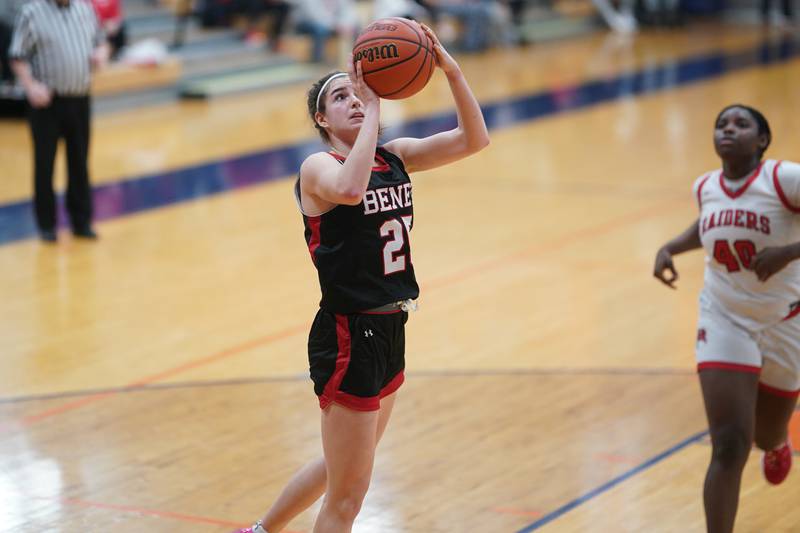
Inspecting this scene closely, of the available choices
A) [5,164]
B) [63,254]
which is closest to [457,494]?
[63,254]

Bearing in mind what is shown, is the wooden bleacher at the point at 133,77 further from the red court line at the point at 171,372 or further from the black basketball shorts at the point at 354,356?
the black basketball shorts at the point at 354,356

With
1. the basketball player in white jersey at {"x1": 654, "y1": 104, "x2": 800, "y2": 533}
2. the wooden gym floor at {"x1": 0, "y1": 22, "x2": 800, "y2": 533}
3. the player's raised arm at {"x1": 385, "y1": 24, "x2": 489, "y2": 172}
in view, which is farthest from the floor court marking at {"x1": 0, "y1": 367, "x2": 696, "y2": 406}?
the player's raised arm at {"x1": 385, "y1": 24, "x2": 489, "y2": 172}

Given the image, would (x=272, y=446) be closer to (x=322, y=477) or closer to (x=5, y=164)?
(x=322, y=477)

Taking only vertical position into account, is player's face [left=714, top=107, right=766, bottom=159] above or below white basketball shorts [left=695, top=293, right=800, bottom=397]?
above

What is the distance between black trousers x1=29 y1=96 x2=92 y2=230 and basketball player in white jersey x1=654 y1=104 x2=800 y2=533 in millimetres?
6173

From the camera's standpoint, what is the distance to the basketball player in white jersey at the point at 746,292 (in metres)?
4.39

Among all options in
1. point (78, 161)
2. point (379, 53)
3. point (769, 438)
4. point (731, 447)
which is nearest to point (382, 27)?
point (379, 53)

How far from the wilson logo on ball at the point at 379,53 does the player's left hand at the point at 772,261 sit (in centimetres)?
146

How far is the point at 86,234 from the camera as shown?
9.89m

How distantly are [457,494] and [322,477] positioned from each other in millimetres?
1134

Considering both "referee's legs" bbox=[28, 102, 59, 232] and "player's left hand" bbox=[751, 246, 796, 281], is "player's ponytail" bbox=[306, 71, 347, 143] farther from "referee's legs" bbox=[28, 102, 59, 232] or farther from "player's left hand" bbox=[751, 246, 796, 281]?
"referee's legs" bbox=[28, 102, 59, 232]

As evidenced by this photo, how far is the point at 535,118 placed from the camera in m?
15.0

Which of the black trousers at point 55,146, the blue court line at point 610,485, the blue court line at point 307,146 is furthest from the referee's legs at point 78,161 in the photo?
the blue court line at point 610,485

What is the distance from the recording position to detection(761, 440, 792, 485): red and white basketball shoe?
191 inches
